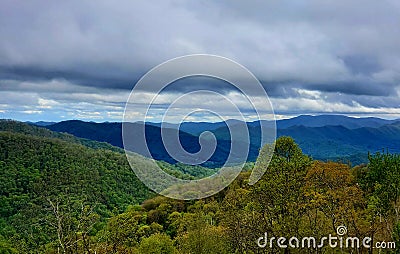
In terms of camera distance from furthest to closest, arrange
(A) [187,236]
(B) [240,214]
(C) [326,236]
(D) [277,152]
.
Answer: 1. (A) [187,236]
2. (B) [240,214]
3. (C) [326,236]
4. (D) [277,152]

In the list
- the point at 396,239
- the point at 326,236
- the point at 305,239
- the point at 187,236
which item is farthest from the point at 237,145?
the point at 187,236

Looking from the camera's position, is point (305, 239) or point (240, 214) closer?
point (305, 239)

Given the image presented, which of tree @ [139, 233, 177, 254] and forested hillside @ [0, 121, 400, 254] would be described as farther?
tree @ [139, 233, 177, 254]

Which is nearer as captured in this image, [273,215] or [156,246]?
[273,215]

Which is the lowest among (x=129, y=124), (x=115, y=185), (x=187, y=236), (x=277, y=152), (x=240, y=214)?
(x=115, y=185)

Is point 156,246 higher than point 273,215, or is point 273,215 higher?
point 273,215

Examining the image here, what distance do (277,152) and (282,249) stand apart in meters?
4.32

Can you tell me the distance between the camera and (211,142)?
14.1 meters

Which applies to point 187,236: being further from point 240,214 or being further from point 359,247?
point 359,247

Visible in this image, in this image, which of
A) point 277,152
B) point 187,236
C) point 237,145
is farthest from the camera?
point 187,236

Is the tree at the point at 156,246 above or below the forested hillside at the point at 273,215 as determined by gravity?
below

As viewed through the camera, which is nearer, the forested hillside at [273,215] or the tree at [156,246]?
the forested hillside at [273,215]

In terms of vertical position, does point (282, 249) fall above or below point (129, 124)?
below

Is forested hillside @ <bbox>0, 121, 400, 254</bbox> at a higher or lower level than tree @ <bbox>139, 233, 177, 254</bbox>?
higher
